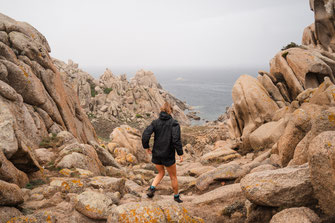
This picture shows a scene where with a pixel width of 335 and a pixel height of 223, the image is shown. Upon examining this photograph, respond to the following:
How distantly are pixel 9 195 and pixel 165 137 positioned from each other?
565cm

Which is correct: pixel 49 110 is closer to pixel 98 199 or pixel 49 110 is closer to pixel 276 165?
pixel 98 199

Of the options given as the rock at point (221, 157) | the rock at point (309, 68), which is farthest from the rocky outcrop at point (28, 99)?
the rock at point (309, 68)

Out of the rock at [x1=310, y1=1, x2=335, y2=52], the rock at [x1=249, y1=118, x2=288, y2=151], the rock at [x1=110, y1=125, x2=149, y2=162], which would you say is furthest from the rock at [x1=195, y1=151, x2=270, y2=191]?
the rock at [x1=310, y1=1, x2=335, y2=52]

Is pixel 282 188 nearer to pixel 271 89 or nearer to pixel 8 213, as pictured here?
pixel 8 213

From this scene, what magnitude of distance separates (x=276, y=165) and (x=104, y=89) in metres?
85.6

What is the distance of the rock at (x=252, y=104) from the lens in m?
25.1

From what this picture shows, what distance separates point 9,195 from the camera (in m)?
6.79

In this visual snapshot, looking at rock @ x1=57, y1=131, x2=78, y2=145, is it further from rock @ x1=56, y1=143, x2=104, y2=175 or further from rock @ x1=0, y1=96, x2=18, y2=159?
rock @ x1=0, y1=96, x2=18, y2=159

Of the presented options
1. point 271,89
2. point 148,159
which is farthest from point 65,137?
point 271,89

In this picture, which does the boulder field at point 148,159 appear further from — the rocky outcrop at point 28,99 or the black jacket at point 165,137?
the black jacket at point 165,137

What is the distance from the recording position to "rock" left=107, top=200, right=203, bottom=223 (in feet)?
21.6

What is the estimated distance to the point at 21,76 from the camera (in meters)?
15.2

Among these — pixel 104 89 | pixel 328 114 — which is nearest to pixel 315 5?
pixel 328 114

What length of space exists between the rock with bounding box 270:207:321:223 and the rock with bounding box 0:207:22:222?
7380 mm
